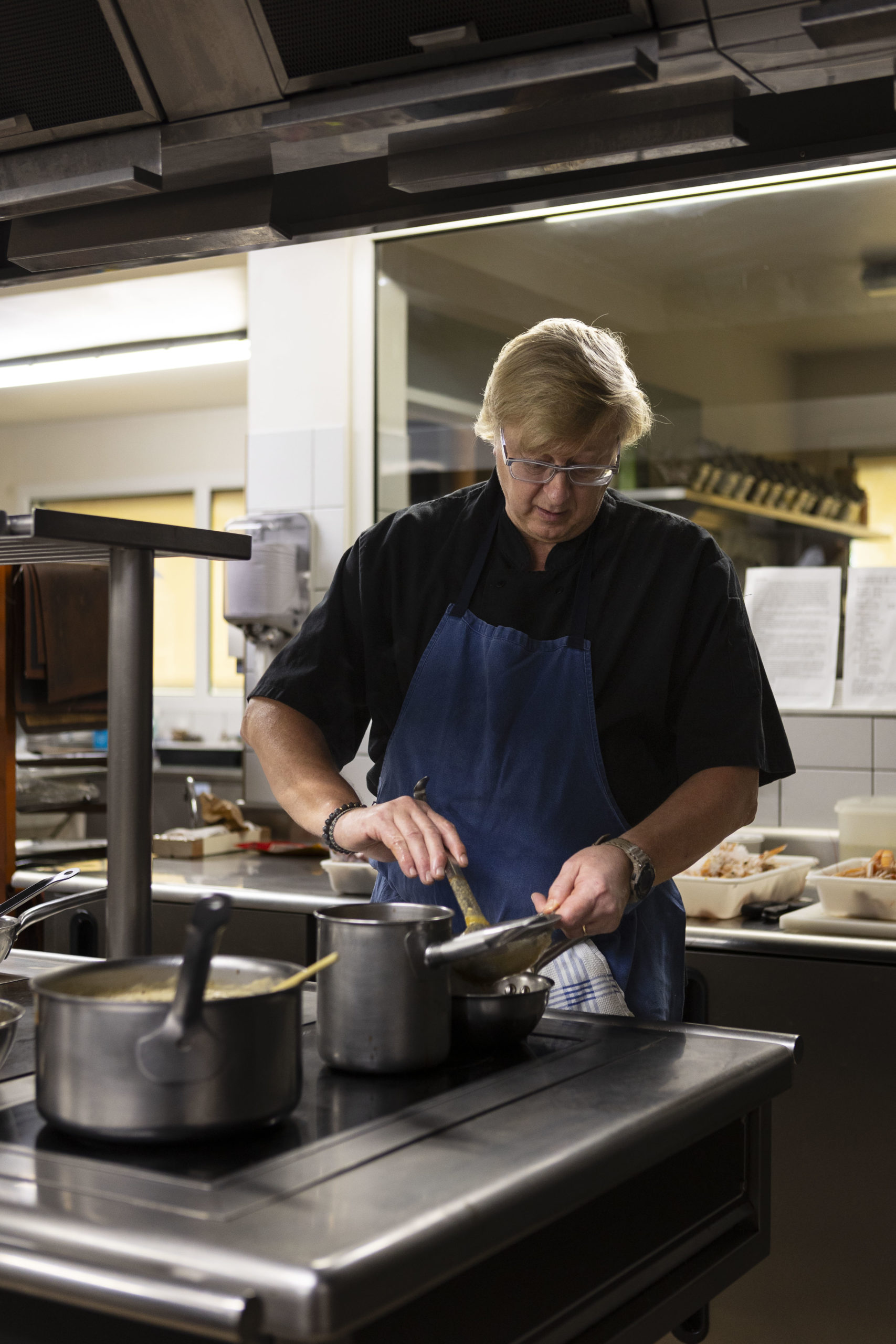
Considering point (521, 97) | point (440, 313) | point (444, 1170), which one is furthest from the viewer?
point (440, 313)

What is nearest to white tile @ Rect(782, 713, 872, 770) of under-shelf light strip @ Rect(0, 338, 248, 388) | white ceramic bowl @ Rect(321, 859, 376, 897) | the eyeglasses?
white ceramic bowl @ Rect(321, 859, 376, 897)

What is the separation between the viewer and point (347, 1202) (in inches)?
30.7

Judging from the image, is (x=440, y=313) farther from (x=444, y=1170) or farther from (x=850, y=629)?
(x=444, y=1170)

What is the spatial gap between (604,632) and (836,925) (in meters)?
1.03

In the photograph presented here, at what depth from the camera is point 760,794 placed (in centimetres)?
321

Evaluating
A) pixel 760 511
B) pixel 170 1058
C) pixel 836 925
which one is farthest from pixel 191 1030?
pixel 760 511

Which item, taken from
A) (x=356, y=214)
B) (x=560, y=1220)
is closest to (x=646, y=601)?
(x=356, y=214)

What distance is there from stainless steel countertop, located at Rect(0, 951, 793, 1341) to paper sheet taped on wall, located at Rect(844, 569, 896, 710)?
7.21ft

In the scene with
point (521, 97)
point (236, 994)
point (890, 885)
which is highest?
point (521, 97)

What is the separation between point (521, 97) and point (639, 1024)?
848 mm

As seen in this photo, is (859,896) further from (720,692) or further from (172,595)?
(172,595)

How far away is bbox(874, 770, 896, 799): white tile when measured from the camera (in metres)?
3.06

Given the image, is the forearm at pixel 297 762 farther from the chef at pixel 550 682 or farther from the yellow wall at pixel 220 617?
the yellow wall at pixel 220 617

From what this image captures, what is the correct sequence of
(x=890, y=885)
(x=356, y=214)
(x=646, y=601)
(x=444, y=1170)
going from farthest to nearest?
(x=890, y=885) → (x=646, y=601) → (x=356, y=214) → (x=444, y=1170)
